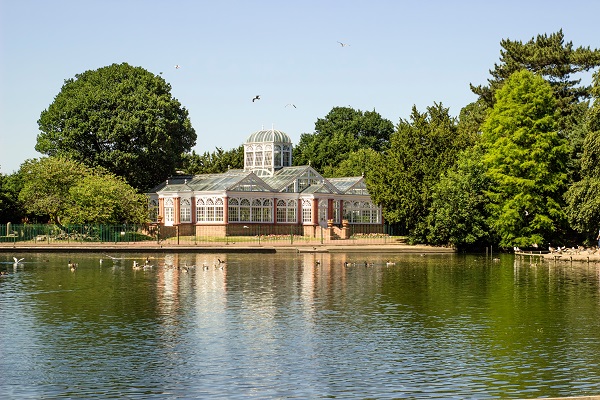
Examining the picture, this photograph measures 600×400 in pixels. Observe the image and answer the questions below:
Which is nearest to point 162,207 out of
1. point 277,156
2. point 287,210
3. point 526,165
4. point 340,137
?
point 287,210

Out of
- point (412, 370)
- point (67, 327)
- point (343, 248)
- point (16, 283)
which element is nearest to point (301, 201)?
point (343, 248)

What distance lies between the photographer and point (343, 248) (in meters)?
86.6

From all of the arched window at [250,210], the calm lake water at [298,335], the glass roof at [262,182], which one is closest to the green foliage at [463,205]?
the glass roof at [262,182]

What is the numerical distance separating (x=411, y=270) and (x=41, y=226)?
45458 millimetres

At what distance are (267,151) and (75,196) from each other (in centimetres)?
3221

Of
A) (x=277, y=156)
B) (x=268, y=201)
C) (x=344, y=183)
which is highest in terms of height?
(x=277, y=156)

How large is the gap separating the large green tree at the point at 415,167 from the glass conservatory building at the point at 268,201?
11.6 metres

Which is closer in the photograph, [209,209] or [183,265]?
[183,265]

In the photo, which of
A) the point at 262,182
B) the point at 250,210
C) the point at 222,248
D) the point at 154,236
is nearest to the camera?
the point at 222,248

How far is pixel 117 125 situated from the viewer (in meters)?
104

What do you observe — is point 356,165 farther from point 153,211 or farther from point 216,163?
point 153,211

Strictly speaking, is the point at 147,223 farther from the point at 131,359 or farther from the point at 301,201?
the point at 131,359

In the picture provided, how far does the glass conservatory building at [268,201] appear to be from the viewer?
99125 mm

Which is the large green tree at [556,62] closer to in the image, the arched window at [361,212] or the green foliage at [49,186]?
the arched window at [361,212]
